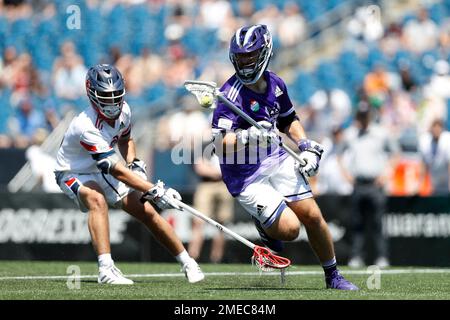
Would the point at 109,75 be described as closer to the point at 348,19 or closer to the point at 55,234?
the point at 55,234

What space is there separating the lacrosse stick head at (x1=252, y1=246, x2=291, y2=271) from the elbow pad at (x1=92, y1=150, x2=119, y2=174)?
4.94 feet

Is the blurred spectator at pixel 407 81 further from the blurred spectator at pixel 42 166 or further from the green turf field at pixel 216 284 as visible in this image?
the blurred spectator at pixel 42 166

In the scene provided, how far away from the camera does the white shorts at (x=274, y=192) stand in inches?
369

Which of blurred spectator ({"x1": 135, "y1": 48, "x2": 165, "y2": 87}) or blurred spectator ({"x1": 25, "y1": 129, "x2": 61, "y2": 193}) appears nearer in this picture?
blurred spectator ({"x1": 25, "y1": 129, "x2": 61, "y2": 193})

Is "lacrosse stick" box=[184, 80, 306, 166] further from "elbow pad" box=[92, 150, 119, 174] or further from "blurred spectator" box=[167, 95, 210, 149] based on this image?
"blurred spectator" box=[167, 95, 210, 149]

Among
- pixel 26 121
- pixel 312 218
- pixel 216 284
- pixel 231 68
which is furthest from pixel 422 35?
pixel 312 218

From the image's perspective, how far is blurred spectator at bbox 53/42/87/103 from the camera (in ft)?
63.1

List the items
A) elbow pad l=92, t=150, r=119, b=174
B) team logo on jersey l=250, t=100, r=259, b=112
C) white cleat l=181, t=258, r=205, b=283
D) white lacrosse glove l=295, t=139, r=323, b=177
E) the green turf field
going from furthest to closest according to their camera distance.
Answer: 1. white cleat l=181, t=258, r=205, b=283
2. elbow pad l=92, t=150, r=119, b=174
3. team logo on jersey l=250, t=100, r=259, b=112
4. white lacrosse glove l=295, t=139, r=323, b=177
5. the green turf field

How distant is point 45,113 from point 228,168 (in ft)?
28.4

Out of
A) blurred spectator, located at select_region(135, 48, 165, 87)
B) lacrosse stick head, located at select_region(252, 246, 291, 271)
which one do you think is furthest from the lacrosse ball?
blurred spectator, located at select_region(135, 48, 165, 87)

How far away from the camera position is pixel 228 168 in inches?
382

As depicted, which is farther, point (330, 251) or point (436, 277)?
point (436, 277)
